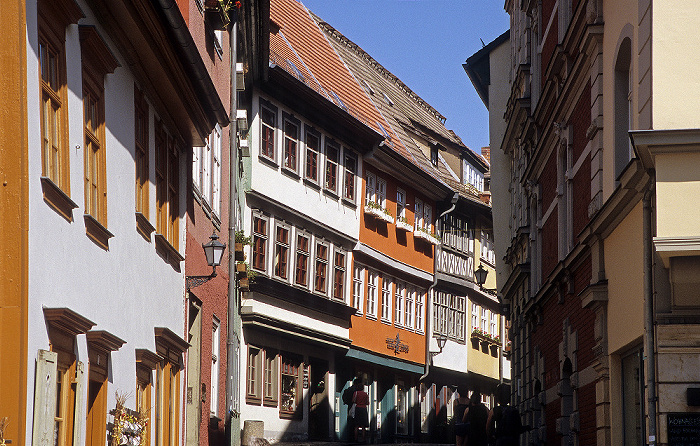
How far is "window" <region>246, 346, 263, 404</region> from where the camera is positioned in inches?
1082

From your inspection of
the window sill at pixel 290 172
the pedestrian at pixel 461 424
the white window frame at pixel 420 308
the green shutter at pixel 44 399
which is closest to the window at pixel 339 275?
the window sill at pixel 290 172

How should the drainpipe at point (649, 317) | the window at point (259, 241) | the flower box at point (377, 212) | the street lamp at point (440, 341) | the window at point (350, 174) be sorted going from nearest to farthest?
the drainpipe at point (649, 317) < the window at point (259, 241) < the window at point (350, 174) < the flower box at point (377, 212) < the street lamp at point (440, 341)

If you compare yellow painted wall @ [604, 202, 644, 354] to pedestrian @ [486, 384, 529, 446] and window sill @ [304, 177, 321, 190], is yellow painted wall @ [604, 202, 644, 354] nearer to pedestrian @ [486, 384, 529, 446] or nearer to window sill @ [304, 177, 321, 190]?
pedestrian @ [486, 384, 529, 446]

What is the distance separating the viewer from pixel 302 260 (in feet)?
99.4

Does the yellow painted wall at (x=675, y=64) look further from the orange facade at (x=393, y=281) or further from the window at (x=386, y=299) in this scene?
the window at (x=386, y=299)

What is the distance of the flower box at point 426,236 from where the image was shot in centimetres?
3794

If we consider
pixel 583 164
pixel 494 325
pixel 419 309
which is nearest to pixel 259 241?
pixel 419 309

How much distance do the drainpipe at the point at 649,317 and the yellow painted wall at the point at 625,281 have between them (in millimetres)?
619

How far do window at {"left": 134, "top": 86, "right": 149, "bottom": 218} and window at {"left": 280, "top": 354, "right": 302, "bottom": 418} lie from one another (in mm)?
15963

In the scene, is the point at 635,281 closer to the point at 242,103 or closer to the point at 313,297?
the point at 242,103

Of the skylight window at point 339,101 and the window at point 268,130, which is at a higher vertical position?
the skylight window at point 339,101

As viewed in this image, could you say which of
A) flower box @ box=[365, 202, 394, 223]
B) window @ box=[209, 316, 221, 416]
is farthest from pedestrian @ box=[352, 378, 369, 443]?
window @ box=[209, 316, 221, 416]

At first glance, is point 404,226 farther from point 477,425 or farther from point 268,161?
point 477,425

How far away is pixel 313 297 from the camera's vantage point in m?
30.6
